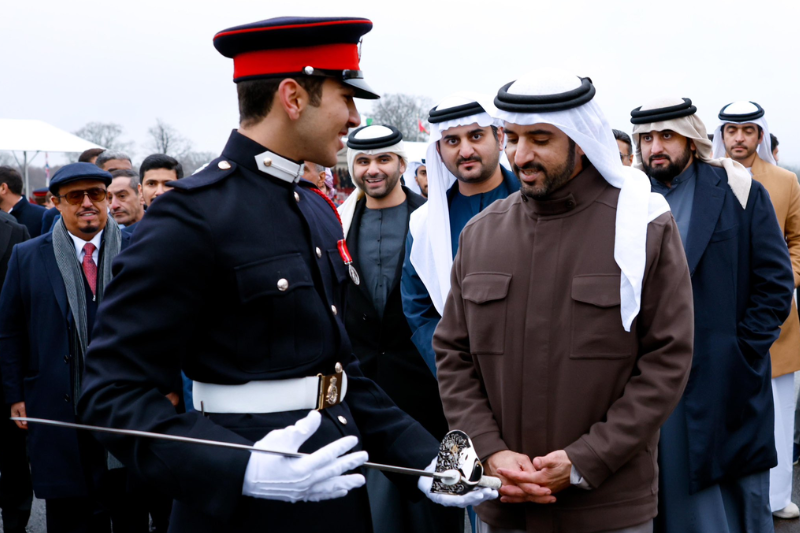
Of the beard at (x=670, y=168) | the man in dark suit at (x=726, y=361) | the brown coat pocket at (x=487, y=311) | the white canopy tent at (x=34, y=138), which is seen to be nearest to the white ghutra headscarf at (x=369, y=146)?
the beard at (x=670, y=168)

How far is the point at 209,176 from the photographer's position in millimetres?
2068

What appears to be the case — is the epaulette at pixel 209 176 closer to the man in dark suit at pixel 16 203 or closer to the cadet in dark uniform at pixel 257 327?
the cadet in dark uniform at pixel 257 327

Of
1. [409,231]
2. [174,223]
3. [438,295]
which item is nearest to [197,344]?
[174,223]

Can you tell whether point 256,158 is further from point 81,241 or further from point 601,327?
point 81,241

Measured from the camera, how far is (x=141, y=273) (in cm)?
183

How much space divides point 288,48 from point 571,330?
1.32m

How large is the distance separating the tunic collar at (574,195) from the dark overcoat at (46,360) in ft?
8.67

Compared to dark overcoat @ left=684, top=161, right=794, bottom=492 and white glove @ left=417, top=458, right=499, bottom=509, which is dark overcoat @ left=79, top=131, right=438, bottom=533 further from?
dark overcoat @ left=684, top=161, right=794, bottom=492

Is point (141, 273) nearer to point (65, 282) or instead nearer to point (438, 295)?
point (438, 295)

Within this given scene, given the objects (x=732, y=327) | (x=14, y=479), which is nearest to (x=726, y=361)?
(x=732, y=327)

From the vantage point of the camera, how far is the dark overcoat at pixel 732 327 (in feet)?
12.8

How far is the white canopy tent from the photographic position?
14.1 meters

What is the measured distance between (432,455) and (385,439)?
0.14 metres

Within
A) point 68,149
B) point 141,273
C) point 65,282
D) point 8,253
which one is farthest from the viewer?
point 68,149
